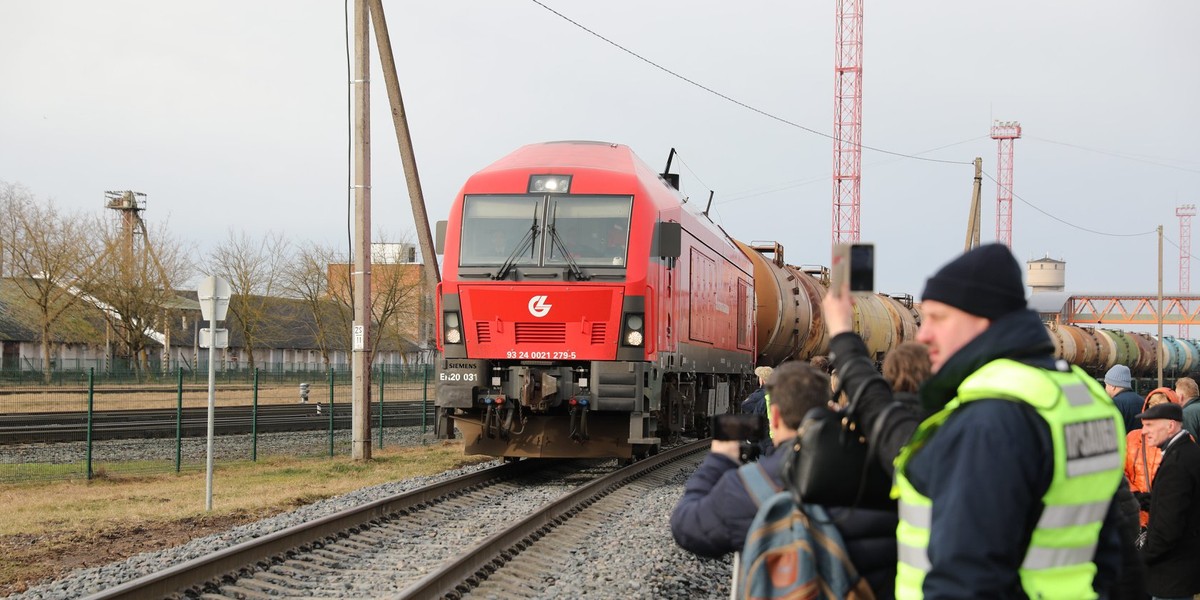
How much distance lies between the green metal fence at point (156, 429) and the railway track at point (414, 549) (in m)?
6.42

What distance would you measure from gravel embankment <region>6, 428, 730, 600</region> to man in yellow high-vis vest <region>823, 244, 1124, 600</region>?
5.01m

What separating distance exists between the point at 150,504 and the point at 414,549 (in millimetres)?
5020

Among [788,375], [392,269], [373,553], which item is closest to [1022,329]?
[788,375]

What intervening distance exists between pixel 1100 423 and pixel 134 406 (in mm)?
34668

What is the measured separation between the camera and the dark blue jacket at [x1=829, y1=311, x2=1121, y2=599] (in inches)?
99.0

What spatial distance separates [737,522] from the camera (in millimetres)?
3459

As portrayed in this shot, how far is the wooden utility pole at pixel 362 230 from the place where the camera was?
54.0 feet

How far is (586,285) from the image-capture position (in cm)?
1312

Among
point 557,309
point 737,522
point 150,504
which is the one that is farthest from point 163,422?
point 737,522

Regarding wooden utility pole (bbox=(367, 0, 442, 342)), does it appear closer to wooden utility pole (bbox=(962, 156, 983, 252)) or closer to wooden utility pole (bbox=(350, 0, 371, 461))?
wooden utility pole (bbox=(350, 0, 371, 461))

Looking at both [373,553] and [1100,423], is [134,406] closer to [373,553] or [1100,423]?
[373,553]

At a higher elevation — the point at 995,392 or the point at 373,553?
the point at 995,392

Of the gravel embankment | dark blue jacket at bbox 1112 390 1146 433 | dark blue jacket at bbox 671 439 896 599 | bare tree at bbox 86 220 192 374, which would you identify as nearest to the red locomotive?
the gravel embankment

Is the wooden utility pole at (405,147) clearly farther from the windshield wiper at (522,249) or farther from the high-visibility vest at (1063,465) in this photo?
the high-visibility vest at (1063,465)
